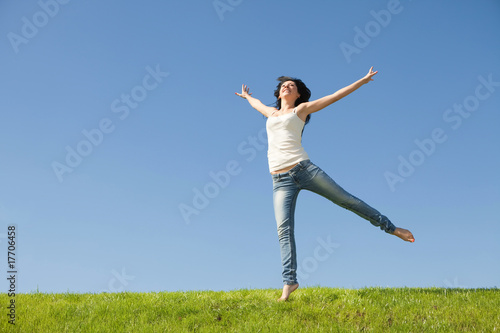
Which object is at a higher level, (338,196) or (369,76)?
(369,76)

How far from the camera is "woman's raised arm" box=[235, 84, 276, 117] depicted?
865 cm

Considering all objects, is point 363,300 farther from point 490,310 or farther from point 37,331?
point 37,331

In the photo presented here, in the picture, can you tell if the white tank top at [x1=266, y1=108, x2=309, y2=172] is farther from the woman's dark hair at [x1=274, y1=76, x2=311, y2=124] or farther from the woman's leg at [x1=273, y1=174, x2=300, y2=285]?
the woman's dark hair at [x1=274, y1=76, x2=311, y2=124]

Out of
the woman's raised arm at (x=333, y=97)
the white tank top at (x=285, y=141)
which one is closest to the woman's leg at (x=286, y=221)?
the white tank top at (x=285, y=141)

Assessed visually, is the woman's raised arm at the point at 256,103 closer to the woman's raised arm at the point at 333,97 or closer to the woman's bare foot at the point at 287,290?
the woman's raised arm at the point at 333,97

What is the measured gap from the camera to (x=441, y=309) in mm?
7785

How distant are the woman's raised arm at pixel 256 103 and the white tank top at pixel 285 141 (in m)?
0.51

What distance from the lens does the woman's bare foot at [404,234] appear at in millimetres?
7957

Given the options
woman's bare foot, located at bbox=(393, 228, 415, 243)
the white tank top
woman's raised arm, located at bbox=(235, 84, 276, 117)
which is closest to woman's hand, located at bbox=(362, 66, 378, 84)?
the white tank top

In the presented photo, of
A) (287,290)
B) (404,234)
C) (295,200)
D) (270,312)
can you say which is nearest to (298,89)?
(295,200)

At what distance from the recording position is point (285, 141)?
309 inches

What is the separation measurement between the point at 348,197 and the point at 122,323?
4403 mm

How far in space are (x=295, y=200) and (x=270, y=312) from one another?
76.8 inches

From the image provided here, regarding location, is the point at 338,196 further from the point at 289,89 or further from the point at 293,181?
the point at 289,89
